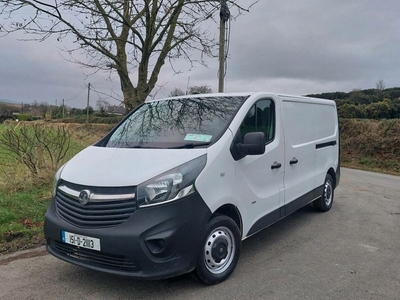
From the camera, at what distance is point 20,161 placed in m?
6.92

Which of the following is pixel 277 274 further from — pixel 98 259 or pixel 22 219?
pixel 22 219

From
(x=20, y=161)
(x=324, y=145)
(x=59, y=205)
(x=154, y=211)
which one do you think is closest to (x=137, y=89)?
(x=20, y=161)

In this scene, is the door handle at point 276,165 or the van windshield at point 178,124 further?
the door handle at point 276,165

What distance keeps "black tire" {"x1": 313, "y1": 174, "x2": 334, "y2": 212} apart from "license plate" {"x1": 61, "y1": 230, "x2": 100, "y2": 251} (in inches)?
173

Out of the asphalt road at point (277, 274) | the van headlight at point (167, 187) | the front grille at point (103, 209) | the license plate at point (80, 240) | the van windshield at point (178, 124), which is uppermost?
the van windshield at point (178, 124)

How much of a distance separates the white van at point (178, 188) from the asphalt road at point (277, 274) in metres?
0.31

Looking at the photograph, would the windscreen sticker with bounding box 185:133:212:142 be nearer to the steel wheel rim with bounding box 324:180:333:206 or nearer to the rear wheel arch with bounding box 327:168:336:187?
the steel wheel rim with bounding box 324:180:333:206

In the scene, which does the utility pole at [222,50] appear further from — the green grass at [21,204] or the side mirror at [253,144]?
the side mirror at [253,144]

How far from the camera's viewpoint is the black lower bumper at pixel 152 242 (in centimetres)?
278

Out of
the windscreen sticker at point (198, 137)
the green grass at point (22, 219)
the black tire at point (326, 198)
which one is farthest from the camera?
the black tire at point (326, 198)

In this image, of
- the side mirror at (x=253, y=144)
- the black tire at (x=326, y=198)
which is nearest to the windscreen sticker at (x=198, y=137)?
the side mirror at (x=253, y=144)

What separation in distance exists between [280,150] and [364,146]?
15.5 m

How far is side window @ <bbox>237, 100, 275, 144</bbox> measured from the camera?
148 inches

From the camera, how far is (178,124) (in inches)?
153
